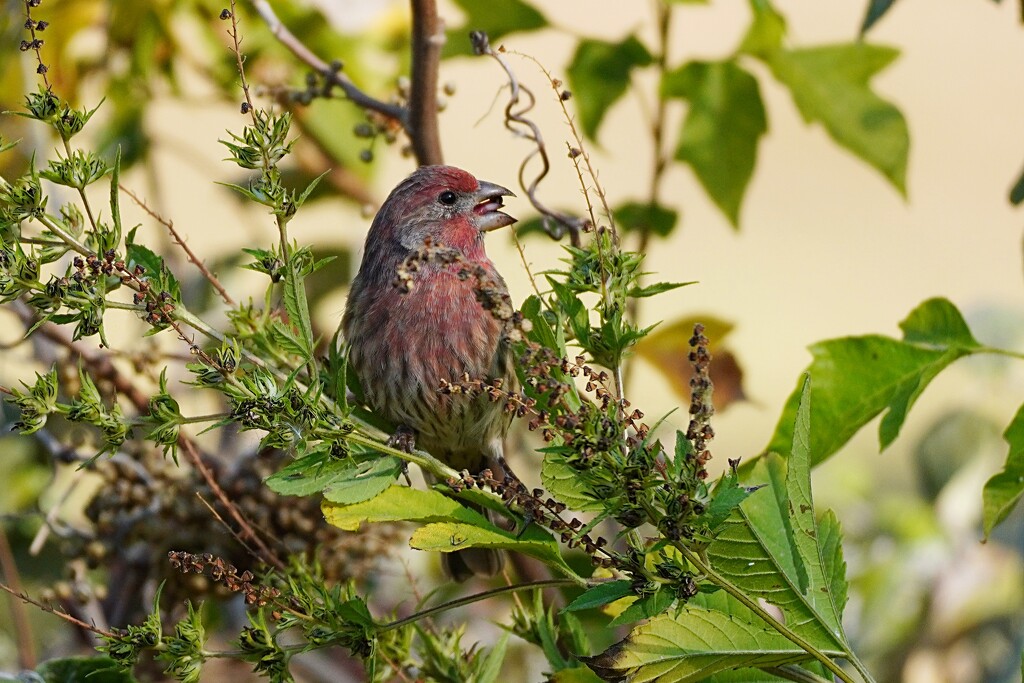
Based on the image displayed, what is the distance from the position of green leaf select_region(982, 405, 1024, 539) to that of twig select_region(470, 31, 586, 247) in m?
0.79

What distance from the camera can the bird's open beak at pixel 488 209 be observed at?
9.63 feet

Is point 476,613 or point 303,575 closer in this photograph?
point 303,575

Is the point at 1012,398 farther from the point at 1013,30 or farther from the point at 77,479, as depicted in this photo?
the point at 1013,30

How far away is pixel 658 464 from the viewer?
1.39 meters

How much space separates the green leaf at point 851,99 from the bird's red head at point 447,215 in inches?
29.5

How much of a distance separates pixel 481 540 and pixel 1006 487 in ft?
2.70

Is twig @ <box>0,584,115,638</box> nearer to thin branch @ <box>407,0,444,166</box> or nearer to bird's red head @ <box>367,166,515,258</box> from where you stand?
thin branch @ <box>407,0,444,166</box>

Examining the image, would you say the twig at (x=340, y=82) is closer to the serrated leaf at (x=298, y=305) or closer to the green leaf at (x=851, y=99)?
the serrated leaf at (x=298, y=305)

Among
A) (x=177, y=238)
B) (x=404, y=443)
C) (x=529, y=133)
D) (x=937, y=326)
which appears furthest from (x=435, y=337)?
(x=177, y=238)

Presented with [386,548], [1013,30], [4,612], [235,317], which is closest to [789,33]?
[386,548]

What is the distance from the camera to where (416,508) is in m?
1.60

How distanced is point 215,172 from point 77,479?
1835 millimetres

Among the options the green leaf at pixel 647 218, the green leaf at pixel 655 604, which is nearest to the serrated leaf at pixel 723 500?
the green leaf at pixel 655 604

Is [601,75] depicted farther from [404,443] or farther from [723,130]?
[404,443]
